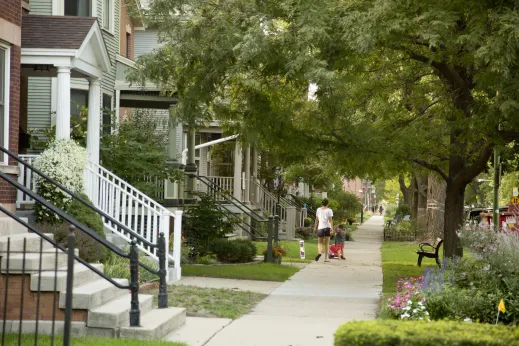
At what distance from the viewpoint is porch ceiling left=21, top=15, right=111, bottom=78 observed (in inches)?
626

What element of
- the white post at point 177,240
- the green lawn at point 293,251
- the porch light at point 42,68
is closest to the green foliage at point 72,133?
the porch light at point 42,68

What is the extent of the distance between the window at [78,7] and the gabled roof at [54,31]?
605 centimetres

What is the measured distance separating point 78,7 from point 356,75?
8.27m

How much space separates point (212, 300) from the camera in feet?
45.2

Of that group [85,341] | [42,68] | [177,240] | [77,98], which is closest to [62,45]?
[42,68]

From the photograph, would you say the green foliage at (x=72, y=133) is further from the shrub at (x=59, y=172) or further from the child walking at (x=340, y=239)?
the child walking at (x=340, y=239)

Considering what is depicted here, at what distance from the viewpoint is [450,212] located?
2048 cm

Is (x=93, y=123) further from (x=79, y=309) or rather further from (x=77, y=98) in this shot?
(x=79, y=309)

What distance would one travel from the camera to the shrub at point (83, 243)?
13605 mm

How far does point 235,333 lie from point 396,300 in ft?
7.30

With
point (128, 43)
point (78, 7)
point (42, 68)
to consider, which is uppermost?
point (128, 43)

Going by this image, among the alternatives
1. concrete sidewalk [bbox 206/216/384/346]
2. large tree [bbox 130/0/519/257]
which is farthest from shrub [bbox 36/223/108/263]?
large tree [bbox 130/0/519/257]

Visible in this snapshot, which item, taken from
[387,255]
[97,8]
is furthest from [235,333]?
[387,255]

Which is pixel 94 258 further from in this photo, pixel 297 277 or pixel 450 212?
pixel 450 212
